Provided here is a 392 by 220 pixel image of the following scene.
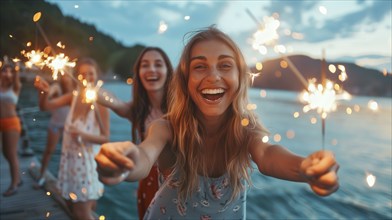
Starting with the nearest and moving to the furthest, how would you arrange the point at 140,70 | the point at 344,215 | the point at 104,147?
the point at 104,147
the point at 140,70
the point at 344,215

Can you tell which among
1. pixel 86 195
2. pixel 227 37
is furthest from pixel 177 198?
pixel 86 195

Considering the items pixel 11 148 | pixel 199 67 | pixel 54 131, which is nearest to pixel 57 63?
pixel 199 67

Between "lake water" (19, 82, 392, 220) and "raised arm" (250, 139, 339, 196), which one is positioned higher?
"raised arm" (250, 139, 339, 196)

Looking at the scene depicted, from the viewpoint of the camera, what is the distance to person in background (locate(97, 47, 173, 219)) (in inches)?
142

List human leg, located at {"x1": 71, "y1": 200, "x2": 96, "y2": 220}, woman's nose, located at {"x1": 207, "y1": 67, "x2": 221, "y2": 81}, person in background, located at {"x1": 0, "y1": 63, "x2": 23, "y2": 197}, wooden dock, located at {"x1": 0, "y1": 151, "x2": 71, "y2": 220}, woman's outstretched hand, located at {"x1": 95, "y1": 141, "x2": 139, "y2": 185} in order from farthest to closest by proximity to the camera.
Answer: person in background, located at {"x1": 0, "y1": 63, "x2": 23, "y2": 197}, wooden dock, located at {"x1": 0, "y1": 151, "x2": 71, "y2": 220}, human leg, located at {"x1": 71, "y1": 200, "x2": 96, "y2": 220}, woman's nose, located at {"x1": 207, "y1": 67, "x2": 221, "y2": 81}, woman's outstretched hand, located at {"x1": 95, "y1": 141, "x2": 139, "y2": 185}

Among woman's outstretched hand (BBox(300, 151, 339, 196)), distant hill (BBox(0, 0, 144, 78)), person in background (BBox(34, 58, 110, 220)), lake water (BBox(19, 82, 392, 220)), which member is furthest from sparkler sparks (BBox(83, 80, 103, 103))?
distant hill (BBox(0, 0, 144, 78))

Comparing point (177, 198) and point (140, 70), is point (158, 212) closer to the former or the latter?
point (177, 198)

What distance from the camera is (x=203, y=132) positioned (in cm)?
225

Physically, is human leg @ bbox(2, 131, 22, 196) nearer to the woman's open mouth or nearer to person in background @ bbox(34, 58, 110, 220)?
person in background @ bbox(34, 58, 110, 220)

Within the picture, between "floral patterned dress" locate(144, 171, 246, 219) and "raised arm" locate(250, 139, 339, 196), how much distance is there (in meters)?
0.29

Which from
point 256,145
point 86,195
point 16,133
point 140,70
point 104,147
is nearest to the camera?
point 104,147

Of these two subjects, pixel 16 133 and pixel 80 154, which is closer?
pixel 80 154

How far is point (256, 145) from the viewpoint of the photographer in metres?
2.09

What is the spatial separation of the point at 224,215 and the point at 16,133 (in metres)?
5.14
